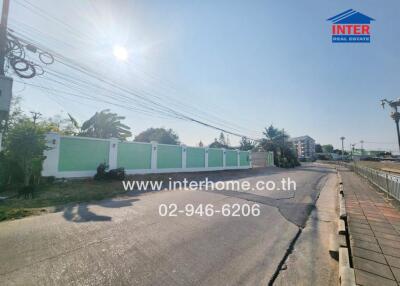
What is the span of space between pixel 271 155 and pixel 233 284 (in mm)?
36423

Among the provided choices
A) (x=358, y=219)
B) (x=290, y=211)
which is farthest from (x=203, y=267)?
(x=358, y=219)

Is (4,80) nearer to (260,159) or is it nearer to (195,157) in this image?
(195,157)

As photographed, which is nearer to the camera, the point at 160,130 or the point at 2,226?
the point at 2,226

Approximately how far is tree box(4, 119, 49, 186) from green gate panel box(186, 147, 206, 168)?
12.1m

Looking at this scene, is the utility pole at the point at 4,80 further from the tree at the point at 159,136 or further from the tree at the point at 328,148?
the tree at the point at 328,148

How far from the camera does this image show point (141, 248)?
3607 mm

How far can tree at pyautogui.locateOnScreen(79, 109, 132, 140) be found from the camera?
2328 cm

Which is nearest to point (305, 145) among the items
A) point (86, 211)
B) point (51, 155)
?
point (51, 155)

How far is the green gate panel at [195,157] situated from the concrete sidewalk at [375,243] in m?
13.7

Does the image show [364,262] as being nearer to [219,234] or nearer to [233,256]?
[233,256]

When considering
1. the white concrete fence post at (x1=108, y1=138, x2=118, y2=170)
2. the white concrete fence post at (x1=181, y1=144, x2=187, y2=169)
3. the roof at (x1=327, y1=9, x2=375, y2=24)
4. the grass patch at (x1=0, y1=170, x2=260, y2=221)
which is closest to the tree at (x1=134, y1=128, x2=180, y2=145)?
the white concrete fence post at (x1=181, y1=144, x2=187, y2=169)

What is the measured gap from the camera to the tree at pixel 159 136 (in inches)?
1833

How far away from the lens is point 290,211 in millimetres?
6582

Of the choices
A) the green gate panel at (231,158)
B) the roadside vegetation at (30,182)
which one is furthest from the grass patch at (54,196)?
the green gate panel at (231,158)
